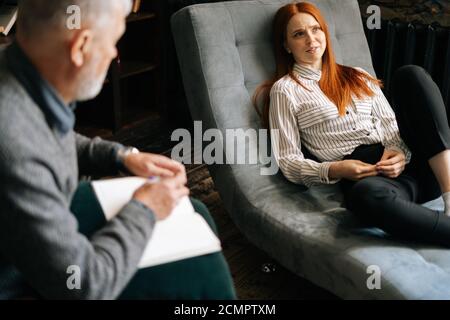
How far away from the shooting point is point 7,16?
238 centimetres

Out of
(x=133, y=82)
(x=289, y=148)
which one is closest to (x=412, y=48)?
(x=289, y=148)

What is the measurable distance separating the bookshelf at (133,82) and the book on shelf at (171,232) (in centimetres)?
191

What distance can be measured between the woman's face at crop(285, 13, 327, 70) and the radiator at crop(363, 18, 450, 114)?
777mm

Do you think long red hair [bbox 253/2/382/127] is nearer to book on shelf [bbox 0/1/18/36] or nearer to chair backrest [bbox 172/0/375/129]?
chair backrest [bbox 172/0/375/129]

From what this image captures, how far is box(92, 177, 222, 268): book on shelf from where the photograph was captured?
0.97m

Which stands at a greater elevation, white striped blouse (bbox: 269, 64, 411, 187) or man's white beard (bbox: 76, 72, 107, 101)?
man's white beard (bbox: 76, 72, 107, 101)

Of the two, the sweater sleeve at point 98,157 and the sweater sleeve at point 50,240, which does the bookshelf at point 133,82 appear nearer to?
the sweater sleeve at point 98,157

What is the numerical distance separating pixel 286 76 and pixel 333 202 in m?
0.45

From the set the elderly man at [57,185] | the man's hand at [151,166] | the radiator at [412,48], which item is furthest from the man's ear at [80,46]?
the radiator at [412,48]

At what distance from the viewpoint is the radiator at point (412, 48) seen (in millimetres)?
2508

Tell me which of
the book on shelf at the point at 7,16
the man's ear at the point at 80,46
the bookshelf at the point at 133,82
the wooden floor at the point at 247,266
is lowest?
the wooden floor at the point at 247,266

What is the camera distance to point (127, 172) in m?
1.24

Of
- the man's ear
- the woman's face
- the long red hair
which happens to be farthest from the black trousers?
the man's ear
